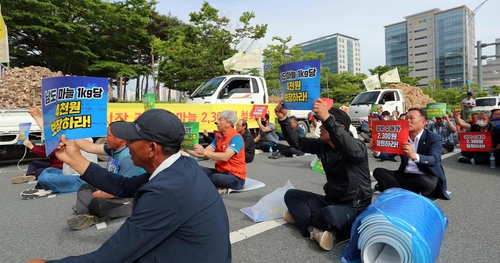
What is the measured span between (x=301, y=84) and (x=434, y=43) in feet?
327

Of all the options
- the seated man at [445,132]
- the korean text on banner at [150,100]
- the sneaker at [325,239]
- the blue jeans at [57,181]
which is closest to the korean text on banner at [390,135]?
the sneaker at [325,239]

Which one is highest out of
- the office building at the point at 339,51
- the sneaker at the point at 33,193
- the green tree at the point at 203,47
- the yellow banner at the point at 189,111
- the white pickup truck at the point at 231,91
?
the office building at the point at 339,51

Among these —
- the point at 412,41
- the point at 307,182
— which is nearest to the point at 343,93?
the point at 307,182

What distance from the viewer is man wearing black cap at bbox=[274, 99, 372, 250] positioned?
2.66 meters

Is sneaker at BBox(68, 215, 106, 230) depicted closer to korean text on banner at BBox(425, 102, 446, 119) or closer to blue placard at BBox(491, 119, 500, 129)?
korean text on banner at BBox(425, 102, 446, 119)

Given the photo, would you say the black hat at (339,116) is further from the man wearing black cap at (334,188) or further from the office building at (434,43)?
the office building at (434,43)

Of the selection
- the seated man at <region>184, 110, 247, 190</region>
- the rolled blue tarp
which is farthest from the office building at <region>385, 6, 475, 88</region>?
the rolled blue tarp

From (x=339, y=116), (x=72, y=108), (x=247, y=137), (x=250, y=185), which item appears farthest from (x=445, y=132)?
(x=72, y=108)

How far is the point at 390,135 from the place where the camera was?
383 centimetres

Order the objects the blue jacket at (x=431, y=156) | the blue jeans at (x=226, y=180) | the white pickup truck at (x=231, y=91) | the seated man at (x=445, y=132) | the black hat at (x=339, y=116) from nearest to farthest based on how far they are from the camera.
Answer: the black hat at (x=339, y=116), the blue jacket at (x=431, y=156), the blue jeans at (x=226, y=180), the seated man at (x=445, y=132), the white pickup truck at (x=231, y=91)

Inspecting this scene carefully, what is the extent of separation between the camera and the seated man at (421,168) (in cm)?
412

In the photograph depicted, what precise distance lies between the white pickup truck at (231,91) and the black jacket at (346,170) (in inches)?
273

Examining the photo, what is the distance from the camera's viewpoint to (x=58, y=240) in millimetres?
3219

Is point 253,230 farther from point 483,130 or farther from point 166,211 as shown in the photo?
point 483,130
